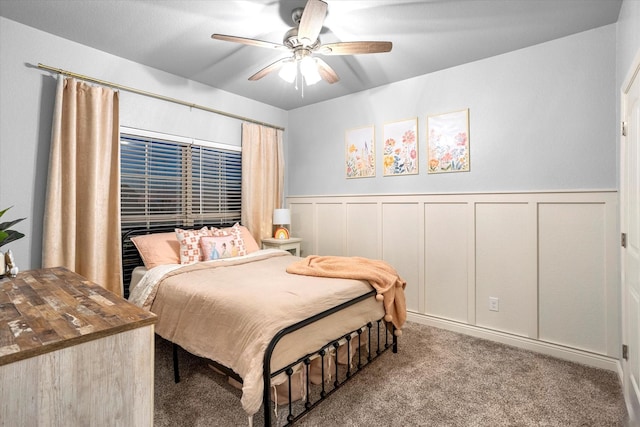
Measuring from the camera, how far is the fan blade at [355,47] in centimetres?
212

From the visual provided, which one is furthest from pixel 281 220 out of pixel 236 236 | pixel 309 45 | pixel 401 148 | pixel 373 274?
pixel 309 45

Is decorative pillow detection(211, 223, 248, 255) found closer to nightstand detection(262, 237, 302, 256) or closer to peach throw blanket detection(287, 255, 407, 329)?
nightstand detection(262, 237, 302, 256)

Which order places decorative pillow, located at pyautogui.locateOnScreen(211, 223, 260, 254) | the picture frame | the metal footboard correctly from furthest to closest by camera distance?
the picture frame < decorative pillow, located at pyautogui.locateOnScreen(211, 223, 260, 254) < the metal footboard

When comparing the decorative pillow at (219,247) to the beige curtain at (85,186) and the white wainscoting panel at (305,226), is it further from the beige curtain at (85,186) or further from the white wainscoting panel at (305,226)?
the white wainscoting panel at (305,226)

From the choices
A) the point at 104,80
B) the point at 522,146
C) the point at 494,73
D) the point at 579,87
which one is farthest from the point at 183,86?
the point at 579,87

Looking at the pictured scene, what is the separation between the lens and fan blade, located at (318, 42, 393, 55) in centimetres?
212

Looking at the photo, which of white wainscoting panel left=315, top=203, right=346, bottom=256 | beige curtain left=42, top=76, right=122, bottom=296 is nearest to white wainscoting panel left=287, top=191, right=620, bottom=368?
white wainscoting panel left=315, top=203, right=346, bottom=256

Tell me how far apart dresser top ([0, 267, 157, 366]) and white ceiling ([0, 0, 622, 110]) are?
1.95 metres

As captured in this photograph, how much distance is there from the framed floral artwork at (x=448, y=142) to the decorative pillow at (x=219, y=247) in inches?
84.7

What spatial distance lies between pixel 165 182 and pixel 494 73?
11.2 feet

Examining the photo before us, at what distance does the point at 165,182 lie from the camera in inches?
133

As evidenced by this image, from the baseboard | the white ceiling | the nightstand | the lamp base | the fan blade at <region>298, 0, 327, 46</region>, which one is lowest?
the baseboard

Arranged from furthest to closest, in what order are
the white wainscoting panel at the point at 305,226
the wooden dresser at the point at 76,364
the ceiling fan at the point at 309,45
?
the white wainscoting panel at the point at 305,226 < the ceiling fan at the point at 309,45 < the wooden dresser at the point at 76,364

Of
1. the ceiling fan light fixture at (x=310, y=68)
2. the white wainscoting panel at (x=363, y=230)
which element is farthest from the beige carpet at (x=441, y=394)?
the ceiling fan light fixture at (x=310, y=68)
